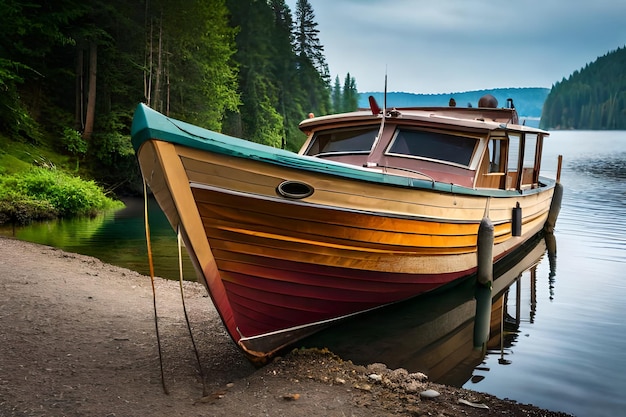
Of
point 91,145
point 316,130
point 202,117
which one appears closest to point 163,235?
point 316,130

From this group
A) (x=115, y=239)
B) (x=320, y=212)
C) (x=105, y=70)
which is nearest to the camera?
(x=320, y=212)

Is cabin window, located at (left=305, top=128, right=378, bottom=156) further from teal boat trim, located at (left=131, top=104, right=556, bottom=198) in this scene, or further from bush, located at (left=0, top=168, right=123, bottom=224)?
bush, located at (left=0, top=168, right=123, bottom=224)

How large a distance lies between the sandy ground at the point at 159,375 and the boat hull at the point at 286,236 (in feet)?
2.11

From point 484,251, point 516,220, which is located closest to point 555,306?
point 484,251

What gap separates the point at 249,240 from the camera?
5.56 meters

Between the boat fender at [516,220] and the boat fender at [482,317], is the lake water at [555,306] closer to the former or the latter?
the boat fender at [482,317]

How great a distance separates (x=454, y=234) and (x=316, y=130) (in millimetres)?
3338

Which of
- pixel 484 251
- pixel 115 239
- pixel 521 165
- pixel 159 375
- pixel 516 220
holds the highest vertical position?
pixel 521 165

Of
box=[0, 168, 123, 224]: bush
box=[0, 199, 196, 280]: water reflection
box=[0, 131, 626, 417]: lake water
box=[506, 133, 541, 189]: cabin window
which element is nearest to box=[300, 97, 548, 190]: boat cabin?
box=[506, 133, 541, 189]: cabin window

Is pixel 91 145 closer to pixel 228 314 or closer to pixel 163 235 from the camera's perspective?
pixel 163 235

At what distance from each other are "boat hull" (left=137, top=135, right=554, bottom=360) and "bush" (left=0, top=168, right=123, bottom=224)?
43.5 ft

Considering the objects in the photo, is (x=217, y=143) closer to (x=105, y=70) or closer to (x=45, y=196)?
(x=45, y=196)

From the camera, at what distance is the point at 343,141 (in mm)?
9984

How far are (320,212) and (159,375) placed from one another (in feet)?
7.91
